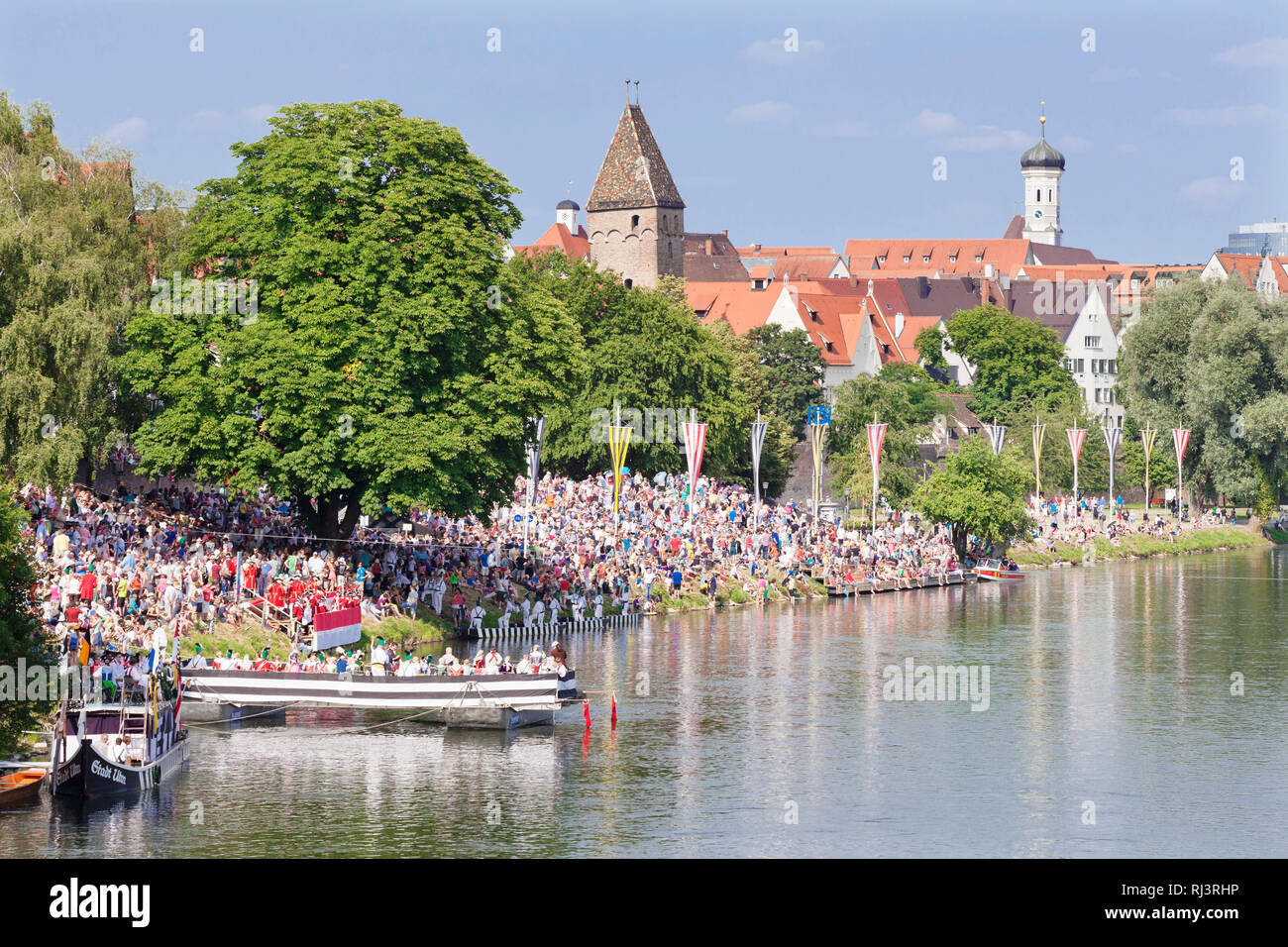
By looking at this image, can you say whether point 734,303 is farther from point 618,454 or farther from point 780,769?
point 780,769

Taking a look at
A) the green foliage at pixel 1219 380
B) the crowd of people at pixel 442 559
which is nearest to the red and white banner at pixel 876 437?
the crowd of people at pixel 442 559

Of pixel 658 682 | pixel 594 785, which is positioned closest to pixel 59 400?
pixel 658 682

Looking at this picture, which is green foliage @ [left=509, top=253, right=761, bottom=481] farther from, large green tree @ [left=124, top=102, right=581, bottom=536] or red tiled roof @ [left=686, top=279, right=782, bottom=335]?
red tiled roof @ [left=686, top=279, right=782, bottom=335]

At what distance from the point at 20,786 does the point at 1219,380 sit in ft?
292

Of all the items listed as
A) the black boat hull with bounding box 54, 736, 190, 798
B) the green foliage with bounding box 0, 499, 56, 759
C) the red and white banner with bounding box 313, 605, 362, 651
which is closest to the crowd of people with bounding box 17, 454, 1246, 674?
the red and white banner with bounding box 313, 605, 362, 651

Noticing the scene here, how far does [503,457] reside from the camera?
6012cm

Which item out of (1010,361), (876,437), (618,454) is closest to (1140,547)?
(876,437)

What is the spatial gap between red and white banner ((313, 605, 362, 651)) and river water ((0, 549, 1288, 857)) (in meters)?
3.43

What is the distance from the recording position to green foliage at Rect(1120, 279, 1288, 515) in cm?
11056

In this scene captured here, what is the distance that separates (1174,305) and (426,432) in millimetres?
72850

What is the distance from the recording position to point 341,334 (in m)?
56.6

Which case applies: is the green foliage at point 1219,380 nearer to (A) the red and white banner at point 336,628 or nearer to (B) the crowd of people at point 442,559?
(B) the crowd of people at point 442,559

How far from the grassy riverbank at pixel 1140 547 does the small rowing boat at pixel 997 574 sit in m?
7.34
